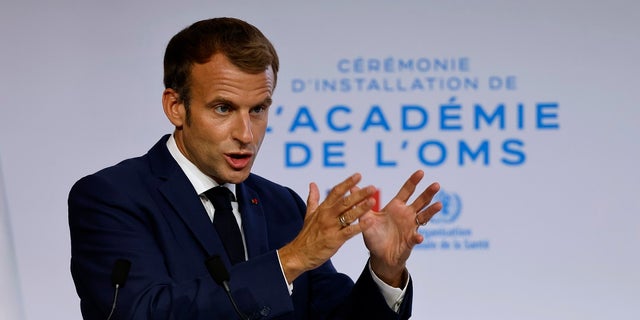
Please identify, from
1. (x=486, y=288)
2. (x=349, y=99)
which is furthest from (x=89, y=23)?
(x=486, y=288)

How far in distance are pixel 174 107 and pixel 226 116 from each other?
18cm

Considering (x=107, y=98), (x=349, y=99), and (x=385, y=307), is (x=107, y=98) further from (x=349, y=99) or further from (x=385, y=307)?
(x=385, y=307)

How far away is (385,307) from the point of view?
2.71m

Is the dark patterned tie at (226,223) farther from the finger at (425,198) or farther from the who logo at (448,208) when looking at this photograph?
the who logo at (448,208)

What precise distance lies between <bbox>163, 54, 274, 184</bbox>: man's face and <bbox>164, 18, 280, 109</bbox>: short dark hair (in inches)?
0.7

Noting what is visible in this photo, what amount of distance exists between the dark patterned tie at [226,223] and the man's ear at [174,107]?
7.8 inches

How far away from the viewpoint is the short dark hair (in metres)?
2.70

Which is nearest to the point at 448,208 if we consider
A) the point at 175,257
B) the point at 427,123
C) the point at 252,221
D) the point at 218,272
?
the point at 427,123

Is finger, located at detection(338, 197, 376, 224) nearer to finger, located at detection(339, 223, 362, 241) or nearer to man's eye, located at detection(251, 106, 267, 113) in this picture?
finger, located at detection(339, 223, 362, 241)

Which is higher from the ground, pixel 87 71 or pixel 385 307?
pixel 87 71

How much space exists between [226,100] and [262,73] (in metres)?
0.12

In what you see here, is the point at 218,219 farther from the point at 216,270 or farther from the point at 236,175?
the point at 216,270

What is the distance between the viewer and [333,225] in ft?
7.92
